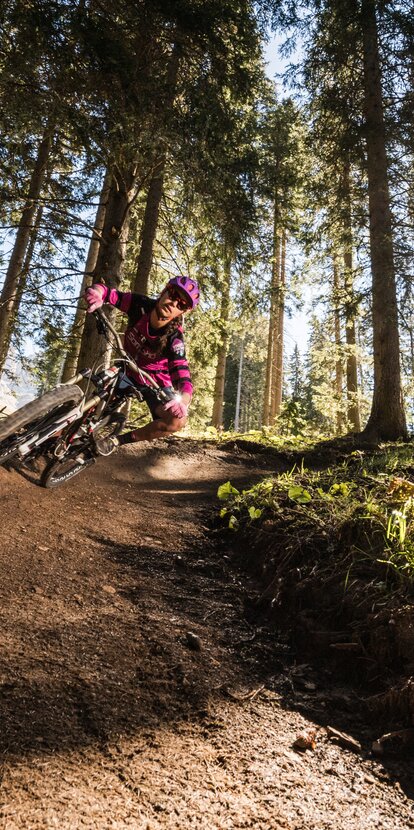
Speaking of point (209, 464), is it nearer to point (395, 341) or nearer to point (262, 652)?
point (395, 341)

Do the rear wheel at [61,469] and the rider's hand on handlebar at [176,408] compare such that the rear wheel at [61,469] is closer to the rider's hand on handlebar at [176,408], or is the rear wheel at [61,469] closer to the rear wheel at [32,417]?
the rear wheel at [32,417]

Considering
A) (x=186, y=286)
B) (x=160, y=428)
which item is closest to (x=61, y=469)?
(x=160, y=428)

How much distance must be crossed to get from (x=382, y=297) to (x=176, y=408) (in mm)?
8442

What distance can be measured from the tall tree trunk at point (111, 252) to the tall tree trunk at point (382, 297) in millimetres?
6227

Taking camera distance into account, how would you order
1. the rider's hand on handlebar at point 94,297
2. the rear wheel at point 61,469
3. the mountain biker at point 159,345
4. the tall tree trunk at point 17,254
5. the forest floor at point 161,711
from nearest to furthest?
the forest floor at point 161,711
the rider's hand on handlebar at point 94,297
the rear wheel at point 61,469
the mountain biker at point 159,345
the tall tree trunk at point 17,254

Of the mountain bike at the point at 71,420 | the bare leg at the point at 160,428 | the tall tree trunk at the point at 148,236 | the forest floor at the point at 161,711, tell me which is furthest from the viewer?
the tall tree trunk at the point at 148,236

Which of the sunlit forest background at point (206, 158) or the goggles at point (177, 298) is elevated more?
the sunlit forest background at point (206, 158)

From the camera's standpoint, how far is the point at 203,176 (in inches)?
313

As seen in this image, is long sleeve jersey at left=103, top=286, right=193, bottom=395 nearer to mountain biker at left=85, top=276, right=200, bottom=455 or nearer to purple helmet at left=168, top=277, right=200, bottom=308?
mountain biker at left=85, top=276, right=200, bottom=455

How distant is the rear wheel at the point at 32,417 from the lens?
4109 mm

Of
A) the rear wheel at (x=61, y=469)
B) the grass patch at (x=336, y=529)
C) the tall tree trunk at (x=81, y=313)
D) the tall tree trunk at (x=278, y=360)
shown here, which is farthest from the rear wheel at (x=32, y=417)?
the tall tree trunk at (x=278, y=360)

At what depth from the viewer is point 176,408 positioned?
4668 mm

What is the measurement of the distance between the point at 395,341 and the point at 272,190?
472cm

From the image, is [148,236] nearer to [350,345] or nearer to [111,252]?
[111,252]
